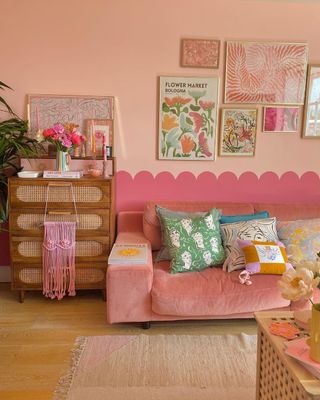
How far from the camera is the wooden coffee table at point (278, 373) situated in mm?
1250

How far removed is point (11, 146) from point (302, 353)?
2.37m

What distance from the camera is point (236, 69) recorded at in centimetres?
301

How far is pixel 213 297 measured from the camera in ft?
7.59

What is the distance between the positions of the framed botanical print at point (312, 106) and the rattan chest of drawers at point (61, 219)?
1756mm

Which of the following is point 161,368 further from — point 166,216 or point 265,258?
point 166,216

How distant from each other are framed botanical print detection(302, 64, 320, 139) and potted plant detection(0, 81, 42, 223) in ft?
7.44

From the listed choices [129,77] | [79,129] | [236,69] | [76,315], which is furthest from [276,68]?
[76,315]

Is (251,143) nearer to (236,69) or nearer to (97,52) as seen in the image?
(236,69)

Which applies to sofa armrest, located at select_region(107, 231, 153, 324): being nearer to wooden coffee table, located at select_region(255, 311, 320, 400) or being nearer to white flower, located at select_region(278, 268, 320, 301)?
wooden coffee table, located at select_region(255, 311, 320, 400)

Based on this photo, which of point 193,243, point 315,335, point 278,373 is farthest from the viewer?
point 193,243

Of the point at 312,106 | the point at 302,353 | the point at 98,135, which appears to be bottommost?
the point at 302,353

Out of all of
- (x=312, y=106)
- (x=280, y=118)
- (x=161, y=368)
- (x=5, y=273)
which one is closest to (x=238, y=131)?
(x=280, y=118)

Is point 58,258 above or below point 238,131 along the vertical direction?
below

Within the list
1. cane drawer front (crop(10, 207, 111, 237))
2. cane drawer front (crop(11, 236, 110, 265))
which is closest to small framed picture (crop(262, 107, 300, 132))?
cane drawer front (crop(10, 207, 111, 237))
